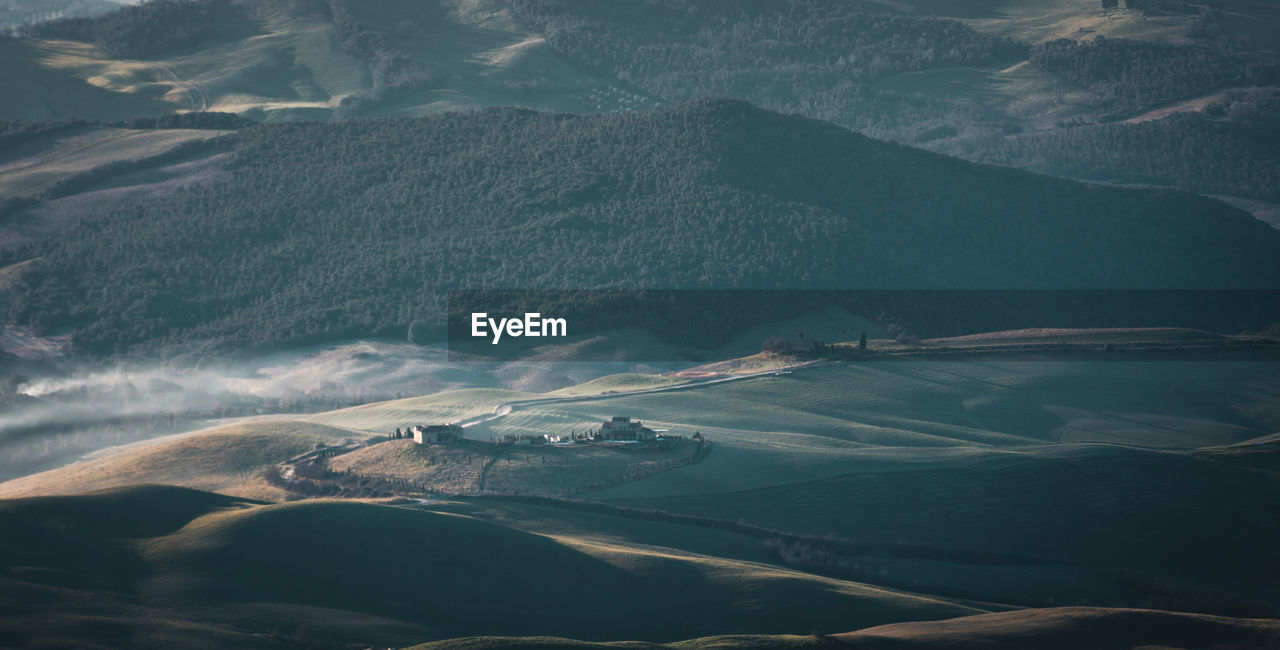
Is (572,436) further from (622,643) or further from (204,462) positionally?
(622,643)

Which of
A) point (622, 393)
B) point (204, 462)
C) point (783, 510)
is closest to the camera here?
point (783, 510)

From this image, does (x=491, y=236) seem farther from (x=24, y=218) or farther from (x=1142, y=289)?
(x=1142, y=289)

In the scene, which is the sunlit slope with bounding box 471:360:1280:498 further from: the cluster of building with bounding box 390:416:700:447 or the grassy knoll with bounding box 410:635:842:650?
the grassy knoll with bounding box 410:635:842:650

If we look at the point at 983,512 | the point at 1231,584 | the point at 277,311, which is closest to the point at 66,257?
the point at 277,311

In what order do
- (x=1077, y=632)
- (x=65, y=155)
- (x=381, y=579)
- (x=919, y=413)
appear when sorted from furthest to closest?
(x=65, y=155)
(x=919, y=413)
(x=381, y=579)
(x=1077, y=632)

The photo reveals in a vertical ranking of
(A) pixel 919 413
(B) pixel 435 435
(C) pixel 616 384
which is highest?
(B) pixel 435 435
